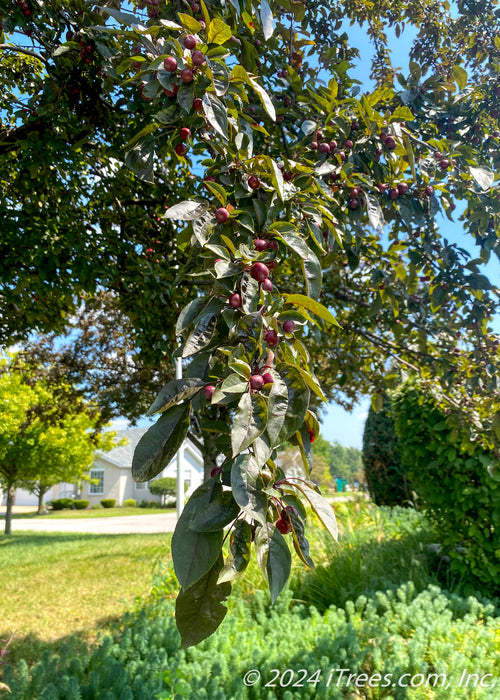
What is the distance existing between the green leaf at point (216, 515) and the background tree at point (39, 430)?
9583 millimetres

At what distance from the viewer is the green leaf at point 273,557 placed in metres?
0.73

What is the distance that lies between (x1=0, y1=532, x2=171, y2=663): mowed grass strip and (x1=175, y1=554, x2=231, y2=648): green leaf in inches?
83.7

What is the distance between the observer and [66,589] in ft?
19.9

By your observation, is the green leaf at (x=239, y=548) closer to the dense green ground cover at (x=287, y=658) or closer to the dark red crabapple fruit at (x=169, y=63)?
the dark red crabapple fruit at (x=169, y=63)

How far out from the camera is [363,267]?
391cm

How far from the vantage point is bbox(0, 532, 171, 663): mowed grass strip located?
4.36 meters

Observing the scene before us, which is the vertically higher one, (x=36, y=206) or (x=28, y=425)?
(x=36, y=206)

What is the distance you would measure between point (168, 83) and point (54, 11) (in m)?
1.75

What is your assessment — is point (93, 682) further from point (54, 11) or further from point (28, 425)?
point (28, 425)

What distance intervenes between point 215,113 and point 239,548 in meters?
0.94

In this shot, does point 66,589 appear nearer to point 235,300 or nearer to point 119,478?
point 235,300

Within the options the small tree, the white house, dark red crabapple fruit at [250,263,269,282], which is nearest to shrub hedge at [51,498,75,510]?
the white house

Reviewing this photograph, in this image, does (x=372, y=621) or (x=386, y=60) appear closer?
(x=372, y=621)

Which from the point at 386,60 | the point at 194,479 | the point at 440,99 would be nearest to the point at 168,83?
the point at 440,99
